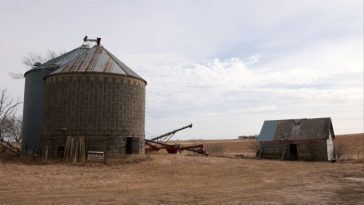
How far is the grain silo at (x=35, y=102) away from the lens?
1233 inches

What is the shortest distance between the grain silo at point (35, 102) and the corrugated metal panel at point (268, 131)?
23252 mm

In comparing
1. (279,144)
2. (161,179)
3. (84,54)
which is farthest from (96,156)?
(279,144)

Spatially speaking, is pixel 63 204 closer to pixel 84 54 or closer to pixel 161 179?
pixel 161 179

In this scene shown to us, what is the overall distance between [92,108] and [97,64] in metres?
3.55

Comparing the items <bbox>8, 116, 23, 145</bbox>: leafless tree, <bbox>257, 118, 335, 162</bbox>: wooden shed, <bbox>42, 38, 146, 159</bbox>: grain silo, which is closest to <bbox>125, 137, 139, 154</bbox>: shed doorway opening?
<bbox>42, 38, 146, 159</bbox>: grain silo

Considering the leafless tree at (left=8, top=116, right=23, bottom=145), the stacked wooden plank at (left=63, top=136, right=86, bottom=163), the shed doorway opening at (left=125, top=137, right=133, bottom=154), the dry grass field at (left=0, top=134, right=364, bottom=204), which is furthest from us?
the leafless tree at (left=8, top=116, right=23, bottom=145)

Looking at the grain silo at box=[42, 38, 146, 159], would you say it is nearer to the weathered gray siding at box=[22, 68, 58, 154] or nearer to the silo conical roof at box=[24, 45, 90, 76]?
the silo conical roof at box=[24, 45, 90, 76]

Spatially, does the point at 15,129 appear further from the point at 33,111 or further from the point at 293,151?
the point at 293,151

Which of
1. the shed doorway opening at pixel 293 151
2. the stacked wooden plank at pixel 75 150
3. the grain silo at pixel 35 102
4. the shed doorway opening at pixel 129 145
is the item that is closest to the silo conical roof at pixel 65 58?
the grain silo at pixel 35 102

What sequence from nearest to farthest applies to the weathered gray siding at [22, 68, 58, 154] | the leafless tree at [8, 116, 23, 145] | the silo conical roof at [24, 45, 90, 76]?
the weathered gray siding at [22, 68, 58, 154] → the silo conical roof at [24, 45, 90, 76] → the leafless tree at [8, 116, 23, 145]

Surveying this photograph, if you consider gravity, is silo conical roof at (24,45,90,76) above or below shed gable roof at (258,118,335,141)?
above

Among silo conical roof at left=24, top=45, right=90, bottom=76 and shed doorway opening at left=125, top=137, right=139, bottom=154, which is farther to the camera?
silo conical roof at left=24, top=45, right=90, bottom=76

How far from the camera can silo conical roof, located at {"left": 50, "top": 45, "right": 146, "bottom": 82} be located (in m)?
28.0

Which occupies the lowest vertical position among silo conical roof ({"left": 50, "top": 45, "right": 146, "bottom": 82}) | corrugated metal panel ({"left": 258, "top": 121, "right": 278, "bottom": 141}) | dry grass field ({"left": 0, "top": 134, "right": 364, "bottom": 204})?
dry grass field ({"left": 0, "top": 134, "right": 364, "bottom": 204})
